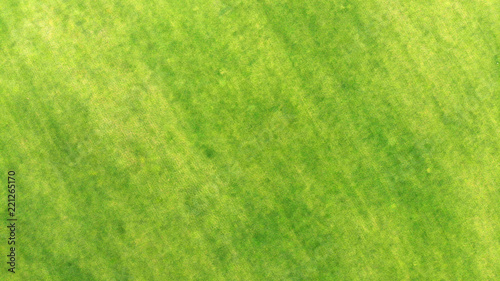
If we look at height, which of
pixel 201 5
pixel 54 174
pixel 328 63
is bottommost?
pixel 328 63

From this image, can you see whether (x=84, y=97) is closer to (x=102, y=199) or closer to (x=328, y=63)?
(x=102, y=199)

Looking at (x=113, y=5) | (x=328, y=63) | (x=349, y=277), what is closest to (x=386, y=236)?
(x=349, y=277)

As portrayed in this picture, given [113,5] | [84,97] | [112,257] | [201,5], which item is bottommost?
[112,257]

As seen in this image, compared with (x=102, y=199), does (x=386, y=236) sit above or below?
below

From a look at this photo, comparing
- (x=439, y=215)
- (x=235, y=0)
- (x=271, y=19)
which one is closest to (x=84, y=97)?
(x=235, y=0)

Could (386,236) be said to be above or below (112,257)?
below

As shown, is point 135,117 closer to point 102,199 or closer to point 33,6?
point 102,199
